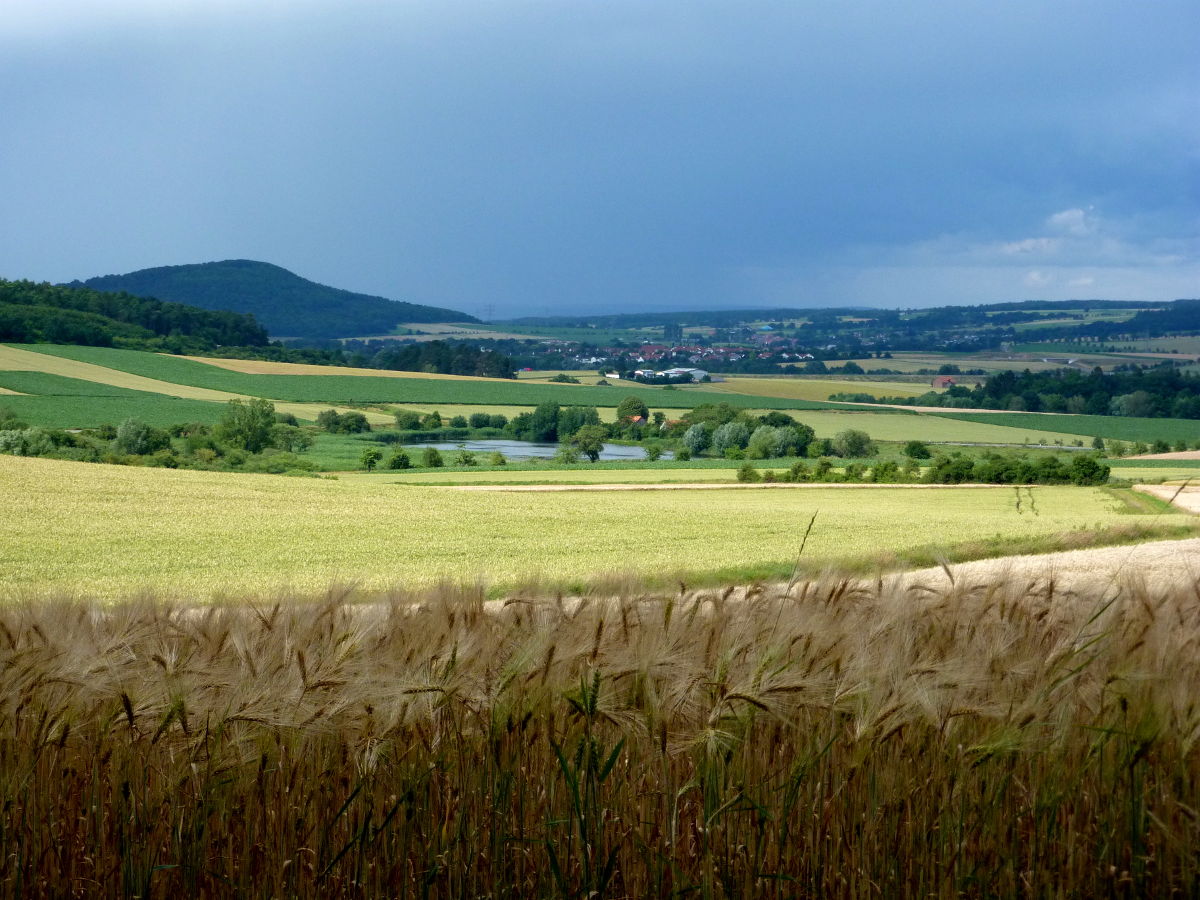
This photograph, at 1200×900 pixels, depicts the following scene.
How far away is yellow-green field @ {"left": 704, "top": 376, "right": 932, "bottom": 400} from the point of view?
3115 inches

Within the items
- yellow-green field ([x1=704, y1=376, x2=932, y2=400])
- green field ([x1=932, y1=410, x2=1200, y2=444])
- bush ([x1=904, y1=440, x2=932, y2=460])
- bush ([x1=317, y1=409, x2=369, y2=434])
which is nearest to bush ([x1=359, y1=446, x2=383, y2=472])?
bush ([x1=317, y1=409, x2=369, y2=434])

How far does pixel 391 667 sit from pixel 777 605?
142 centimetres

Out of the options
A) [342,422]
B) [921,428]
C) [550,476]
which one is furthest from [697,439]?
[550,476]

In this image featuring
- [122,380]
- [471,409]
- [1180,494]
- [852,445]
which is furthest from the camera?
[471,409]

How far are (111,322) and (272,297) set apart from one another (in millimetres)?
68693

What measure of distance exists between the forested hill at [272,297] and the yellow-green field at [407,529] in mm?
111642

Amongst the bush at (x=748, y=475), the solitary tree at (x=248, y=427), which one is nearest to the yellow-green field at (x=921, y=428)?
the bush at (x=748, y=475)

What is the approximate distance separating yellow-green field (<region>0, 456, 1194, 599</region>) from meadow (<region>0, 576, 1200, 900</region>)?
7.38 m

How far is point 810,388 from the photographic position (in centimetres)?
8500

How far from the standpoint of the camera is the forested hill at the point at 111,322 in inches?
2586

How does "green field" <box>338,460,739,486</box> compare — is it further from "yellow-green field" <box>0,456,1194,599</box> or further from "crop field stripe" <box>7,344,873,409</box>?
"crop field stripe" <box>7,344,873,409</box>

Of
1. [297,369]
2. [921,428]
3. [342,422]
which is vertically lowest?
[921,428]

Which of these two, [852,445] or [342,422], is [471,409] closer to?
[342,422]

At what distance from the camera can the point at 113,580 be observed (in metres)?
12.5
